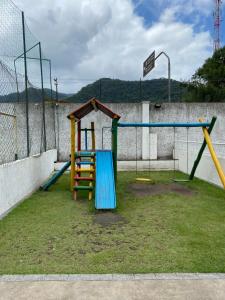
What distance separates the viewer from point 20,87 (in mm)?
6430

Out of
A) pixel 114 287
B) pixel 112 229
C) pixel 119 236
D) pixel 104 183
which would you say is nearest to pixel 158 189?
pixel 104 183

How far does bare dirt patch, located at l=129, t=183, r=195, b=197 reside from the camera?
6.78 m

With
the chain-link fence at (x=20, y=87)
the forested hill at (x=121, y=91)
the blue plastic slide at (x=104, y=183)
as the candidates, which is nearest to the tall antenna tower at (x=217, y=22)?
the forested hill at (x=121, y=91)

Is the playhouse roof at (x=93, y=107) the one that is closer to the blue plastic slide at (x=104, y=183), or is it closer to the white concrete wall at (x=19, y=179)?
the blue plastic slide at (x=104, y=183)

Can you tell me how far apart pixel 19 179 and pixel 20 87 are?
1.94 m

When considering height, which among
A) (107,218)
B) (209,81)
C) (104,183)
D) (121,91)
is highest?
(209,81)

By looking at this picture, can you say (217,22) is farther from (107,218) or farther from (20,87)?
(107,218)

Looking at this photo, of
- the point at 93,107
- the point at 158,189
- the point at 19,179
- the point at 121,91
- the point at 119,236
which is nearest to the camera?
the point at 119,236

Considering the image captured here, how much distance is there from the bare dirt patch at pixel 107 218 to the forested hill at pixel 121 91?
7.02m

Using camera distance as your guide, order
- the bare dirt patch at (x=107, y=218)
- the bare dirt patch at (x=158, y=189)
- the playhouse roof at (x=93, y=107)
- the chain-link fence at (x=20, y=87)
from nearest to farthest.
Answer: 1. the bare dirt patch at (x=107, y=218)
2. the chain-link fence at (x=20, y=87)
3. the bare dirt patch at (x=158, y=189)
4. the playhouse roof at (x=93, y=107)

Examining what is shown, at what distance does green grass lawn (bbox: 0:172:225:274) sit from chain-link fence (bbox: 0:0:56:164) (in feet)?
4.98

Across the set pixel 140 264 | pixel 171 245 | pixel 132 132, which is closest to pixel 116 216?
pixel 171 245

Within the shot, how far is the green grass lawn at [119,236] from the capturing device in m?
3.05

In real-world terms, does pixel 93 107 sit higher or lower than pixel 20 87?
lower
